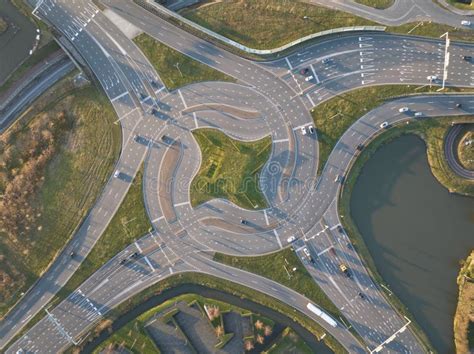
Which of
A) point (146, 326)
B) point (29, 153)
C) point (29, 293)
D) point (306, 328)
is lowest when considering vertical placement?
point (306, 328)

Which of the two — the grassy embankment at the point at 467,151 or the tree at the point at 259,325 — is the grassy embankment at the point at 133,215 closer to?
the tree at the point at 259,325

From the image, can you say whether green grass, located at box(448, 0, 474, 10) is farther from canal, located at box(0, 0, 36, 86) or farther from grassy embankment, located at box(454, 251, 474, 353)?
canal, located at box(0, 0, 36, 86)

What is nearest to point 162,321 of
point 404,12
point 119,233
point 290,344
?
point 119,233

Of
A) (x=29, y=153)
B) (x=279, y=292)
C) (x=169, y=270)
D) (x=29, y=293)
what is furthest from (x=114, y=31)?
(x=279, y=292)

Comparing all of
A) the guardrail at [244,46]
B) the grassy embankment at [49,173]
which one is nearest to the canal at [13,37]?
the grassy embankment at [49,173]

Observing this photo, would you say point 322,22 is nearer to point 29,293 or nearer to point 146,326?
point 146,326
